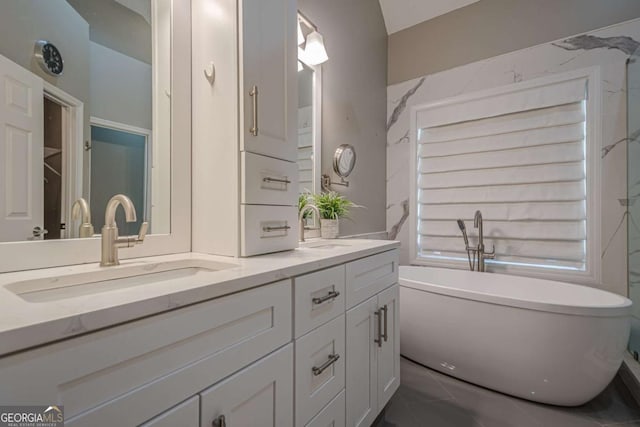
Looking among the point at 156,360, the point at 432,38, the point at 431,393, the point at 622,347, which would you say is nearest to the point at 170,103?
the point at 156,360

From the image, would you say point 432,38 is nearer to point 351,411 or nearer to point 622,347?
point 622,347

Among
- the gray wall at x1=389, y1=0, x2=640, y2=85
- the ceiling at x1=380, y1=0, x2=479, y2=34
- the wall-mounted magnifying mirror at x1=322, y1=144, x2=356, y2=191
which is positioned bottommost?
the wall-mounted magnifying mirror at x1=322, y1=144, x2=356, y2=191

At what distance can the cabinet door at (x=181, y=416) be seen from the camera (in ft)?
1.65

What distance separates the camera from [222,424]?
1.97ft

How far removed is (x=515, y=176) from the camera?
2264 millimetres

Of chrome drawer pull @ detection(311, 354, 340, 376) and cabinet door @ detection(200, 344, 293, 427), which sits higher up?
cabinet door @ detection(200, 344, 293, 427)

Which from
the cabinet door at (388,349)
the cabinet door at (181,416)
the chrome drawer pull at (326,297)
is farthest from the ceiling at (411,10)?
the cabinet door at (181,416)

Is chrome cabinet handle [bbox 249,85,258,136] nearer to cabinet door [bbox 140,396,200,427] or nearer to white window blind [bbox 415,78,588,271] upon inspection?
cabinet door [bbox 140,396,200,427]

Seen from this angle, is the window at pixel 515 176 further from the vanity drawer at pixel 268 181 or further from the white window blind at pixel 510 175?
the vanity drawer at pixel 268 181

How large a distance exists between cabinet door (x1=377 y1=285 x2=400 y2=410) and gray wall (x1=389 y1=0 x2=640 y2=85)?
2183 mm

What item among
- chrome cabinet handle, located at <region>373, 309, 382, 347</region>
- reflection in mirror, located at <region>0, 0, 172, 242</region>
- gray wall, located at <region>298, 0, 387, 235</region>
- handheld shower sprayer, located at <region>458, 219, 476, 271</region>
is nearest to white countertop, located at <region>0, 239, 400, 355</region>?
reflection in mirror, located at <region>0, 0, 172, 242</region>

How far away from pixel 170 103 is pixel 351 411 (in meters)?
1.35

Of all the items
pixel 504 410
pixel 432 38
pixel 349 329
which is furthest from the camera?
pixel 432 38

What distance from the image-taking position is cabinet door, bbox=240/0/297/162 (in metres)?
1.02
